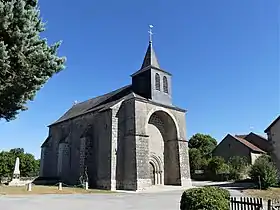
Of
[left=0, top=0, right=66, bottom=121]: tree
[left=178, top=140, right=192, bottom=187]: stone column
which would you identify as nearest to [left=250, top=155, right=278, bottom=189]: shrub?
[left=178, top=140, right=192, bottom=187]: stone column

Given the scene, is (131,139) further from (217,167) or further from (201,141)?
(201,141)

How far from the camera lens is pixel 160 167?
3331 cm

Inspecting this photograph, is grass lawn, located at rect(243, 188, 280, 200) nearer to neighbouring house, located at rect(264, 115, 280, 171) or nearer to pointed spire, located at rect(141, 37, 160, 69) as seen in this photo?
neighbouring house, located at rect(264, 115, 280, 171)

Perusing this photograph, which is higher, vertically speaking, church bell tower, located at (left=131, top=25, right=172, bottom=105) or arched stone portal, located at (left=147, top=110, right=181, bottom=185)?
church bell tower, located at (left=131, top=25, right=172, bottom=105)

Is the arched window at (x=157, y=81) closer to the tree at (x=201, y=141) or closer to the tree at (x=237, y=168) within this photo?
the tree at (x=237, y=168)

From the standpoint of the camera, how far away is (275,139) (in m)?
28.7

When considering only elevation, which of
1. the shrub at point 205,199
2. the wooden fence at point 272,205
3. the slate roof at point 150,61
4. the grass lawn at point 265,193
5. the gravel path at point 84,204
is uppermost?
the slate roof at point 150,61

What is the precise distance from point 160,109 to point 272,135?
1216 centimetres

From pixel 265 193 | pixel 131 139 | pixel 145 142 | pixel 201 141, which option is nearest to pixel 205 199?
pixel 265 193

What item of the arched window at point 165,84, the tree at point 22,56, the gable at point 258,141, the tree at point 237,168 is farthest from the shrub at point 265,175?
the gable at point 258,141

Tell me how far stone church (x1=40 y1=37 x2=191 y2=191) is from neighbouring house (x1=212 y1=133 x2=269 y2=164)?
1529cm

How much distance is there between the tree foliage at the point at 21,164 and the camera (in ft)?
194

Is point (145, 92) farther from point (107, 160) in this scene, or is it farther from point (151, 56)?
point (107, 160)

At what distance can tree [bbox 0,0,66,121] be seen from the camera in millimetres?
7438
